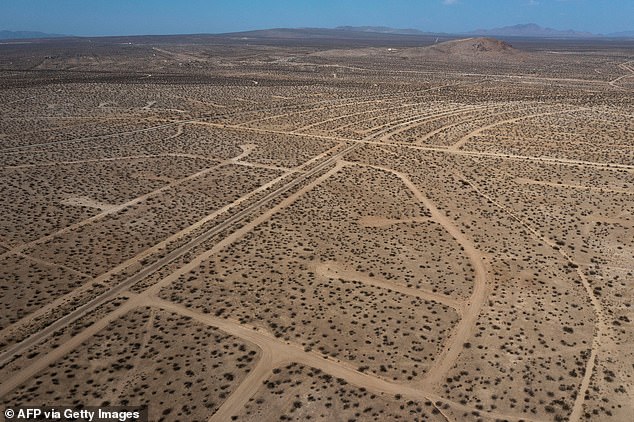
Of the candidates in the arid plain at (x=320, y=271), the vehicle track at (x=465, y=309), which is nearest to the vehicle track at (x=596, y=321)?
the arid plain at (x=320, y=271)

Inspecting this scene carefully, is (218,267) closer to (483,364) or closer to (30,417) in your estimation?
(30,417)

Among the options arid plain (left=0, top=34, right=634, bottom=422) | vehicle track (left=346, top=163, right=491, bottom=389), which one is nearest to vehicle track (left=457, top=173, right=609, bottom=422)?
arid plain (left=0, top=34, right=634, bottom=422)

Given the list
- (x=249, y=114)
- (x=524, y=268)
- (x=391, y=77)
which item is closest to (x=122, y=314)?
(x=524, y=268)

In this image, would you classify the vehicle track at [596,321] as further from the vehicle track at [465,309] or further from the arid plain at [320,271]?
the vehicle track at [465,309]

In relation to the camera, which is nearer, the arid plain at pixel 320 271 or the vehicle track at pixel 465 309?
the arid plain at pixel 320 271

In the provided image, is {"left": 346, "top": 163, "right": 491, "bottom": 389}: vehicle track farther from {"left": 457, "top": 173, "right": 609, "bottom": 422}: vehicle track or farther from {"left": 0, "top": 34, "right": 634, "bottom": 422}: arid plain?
{"left": 457, "top": 173, "right": 609, "bottom": 422}: vehicle track

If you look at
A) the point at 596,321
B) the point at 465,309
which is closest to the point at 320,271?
the point at 465,309

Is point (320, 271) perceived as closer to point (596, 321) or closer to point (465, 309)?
point (465, 309)

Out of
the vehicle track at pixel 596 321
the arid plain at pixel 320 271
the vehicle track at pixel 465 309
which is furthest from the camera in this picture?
the vehicle track at pixel 465 309
